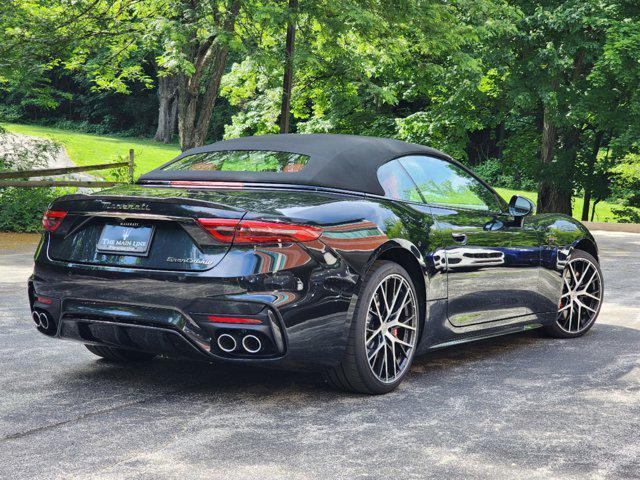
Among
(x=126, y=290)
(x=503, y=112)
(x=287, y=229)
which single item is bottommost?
(x=126, y=290)

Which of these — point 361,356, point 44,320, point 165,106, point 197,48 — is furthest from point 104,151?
point 361,356

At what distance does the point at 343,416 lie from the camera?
4.76 metres

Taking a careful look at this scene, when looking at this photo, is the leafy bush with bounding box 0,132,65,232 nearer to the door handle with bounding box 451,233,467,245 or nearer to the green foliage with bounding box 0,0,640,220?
the green foliage with bounding box 0,0,640,220

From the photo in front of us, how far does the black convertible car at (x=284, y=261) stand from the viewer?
15.3 ft

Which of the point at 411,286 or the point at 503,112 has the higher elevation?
the point at 503,112

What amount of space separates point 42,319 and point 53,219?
55 centimetres

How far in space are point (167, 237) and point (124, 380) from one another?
1167 mm

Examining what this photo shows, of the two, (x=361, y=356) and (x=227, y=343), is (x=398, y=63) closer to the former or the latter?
(x=361, y=356)

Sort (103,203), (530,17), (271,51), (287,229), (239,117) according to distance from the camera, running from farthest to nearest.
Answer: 1. (239,117)
2. (530,17)
3. (271,51)
4. (103,203)
5. (287,229)

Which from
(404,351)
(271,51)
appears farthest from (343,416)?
(271,51)

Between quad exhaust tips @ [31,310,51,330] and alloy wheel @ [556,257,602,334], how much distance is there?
385 centimetres

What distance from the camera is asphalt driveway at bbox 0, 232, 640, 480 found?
390 centimetres

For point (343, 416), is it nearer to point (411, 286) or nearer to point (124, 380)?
point (411, 286)

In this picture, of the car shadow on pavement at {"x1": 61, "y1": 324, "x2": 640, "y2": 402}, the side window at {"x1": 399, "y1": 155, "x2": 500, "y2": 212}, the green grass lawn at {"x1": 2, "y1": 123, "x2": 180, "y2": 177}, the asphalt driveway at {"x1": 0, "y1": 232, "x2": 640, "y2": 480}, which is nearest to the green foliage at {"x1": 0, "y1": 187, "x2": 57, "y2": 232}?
the asphalt driveway at {"x1": 0, "y1": 232, "x2": 640, "y2": 480}
